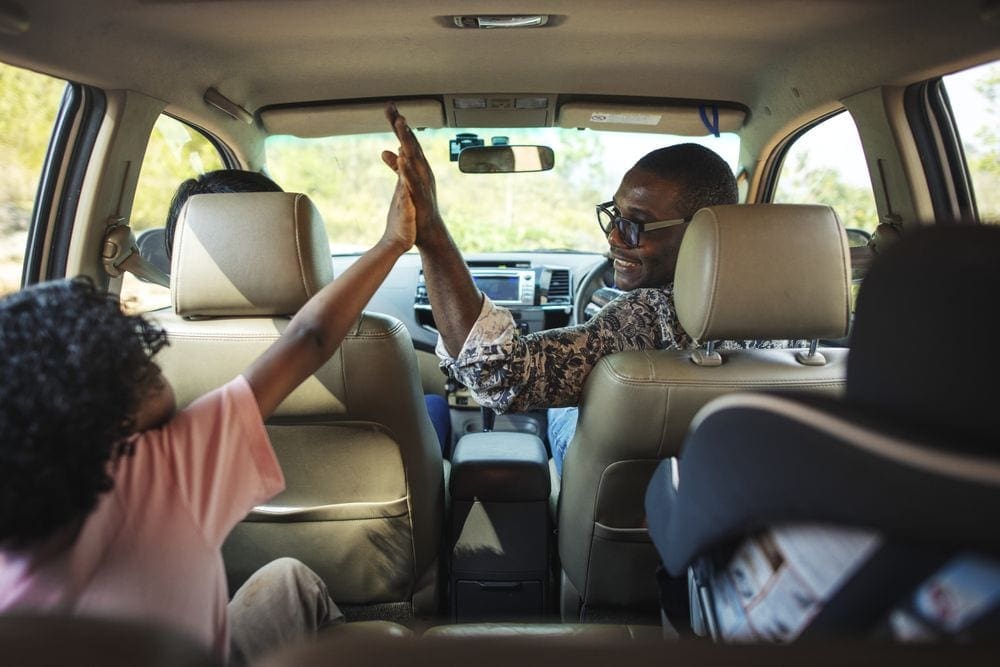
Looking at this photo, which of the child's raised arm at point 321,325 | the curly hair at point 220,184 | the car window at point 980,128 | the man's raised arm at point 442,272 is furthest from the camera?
the car window at point 980,128

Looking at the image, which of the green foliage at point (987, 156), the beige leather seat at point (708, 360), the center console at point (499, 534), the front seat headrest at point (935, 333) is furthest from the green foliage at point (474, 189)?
the front seat headrest at point (935, 333)

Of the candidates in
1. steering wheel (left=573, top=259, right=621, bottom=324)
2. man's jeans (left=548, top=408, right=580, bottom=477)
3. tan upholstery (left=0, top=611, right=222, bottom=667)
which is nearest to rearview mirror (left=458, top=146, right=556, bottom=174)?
steering wheel (left=573, top=259, right=621, bottom=324)

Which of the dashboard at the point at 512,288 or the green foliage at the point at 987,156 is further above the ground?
the green foliage at the point at 987,156

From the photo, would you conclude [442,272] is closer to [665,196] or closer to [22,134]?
[665,196]

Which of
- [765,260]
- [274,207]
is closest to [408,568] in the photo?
[274,207]

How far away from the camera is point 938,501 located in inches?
23.2

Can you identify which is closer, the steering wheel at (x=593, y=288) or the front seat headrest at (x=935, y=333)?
the front seat headrest at (x=935, y=333)

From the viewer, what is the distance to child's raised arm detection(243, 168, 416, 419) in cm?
131

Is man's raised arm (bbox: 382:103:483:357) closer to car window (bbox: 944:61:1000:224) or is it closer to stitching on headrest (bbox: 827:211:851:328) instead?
stitching on headrest (bbox: 827:211:851:328)

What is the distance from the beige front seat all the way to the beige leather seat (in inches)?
21.8

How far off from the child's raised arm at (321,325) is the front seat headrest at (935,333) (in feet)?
3.53

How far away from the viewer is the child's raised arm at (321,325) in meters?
1.31

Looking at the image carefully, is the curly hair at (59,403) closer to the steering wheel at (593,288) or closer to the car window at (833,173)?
the car window at (833,173)

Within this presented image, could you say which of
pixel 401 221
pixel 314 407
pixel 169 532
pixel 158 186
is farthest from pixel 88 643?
pixel 158 186
